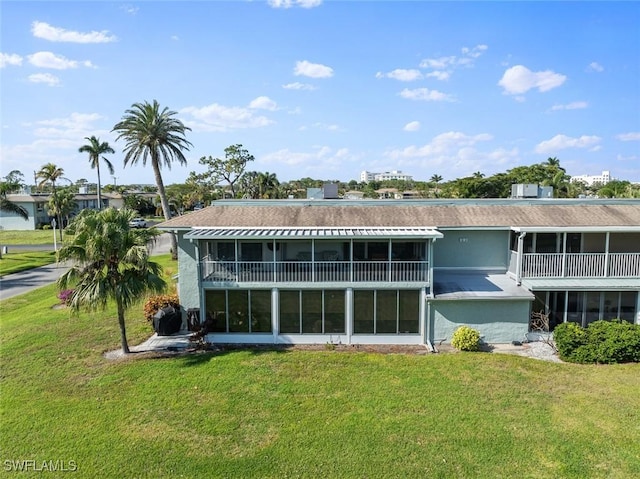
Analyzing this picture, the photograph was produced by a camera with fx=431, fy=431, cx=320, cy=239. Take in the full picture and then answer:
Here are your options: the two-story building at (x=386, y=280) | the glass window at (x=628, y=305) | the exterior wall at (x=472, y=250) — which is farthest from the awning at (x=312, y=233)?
the glass window at (x=628, y=305)

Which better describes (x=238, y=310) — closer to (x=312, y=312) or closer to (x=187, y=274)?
(x=187, y=274)

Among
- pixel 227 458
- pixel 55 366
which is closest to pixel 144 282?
pixel 55 366

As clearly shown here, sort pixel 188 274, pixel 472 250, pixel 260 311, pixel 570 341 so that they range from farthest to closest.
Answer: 1. pixel 472 250
2. pixel 188 274
3. pixel 260 311
4. pixel 570 341

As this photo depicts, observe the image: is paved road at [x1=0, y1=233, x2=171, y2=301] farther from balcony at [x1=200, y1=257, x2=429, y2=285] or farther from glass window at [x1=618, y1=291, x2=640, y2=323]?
glass window at [x1=618, y1=291, x2=640, y2=323]

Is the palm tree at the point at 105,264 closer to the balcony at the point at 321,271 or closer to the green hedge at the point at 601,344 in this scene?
the balcony at the point at 321,271

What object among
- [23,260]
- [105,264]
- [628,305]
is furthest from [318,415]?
[23,260]

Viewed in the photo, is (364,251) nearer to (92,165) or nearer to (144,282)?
(144,282)

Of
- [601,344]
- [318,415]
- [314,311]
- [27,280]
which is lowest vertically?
[318,415]
